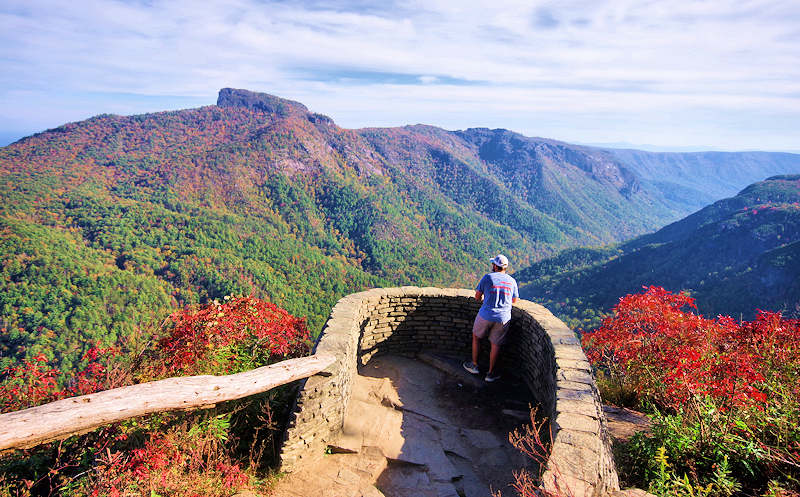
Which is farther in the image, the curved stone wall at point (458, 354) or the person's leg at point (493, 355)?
the person's leg at point (493, 355)

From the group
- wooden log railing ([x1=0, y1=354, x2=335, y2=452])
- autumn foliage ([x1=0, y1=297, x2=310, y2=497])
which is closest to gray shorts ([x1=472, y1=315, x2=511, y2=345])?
wooden log railing ([x1=0, y1=354, x2=335, y2=452])

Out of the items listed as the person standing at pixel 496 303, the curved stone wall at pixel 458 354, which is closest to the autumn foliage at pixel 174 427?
the curved stone wall at pixel 458 354

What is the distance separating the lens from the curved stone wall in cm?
363

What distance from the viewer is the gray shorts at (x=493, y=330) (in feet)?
20.6

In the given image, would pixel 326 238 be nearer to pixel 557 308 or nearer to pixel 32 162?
pixel 557 308

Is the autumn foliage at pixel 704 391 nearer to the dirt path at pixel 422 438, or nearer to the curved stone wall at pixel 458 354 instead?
the curved stone wall at pixel 458 354

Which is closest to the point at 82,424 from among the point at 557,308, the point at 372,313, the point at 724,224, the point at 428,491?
the point at 428,491

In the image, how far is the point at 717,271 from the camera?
7794 cm

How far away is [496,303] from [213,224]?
97792mm

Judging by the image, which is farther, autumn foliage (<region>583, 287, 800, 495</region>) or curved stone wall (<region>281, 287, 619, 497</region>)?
curved stone wall (<region>281, 287, 619, 497</region>)

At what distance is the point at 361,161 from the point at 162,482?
18419 cm

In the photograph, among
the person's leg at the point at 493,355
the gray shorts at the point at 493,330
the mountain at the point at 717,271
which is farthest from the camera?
the mountain at the point at 717,271

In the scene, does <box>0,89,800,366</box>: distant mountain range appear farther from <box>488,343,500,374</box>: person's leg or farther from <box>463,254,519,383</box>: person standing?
<box>488,343,500,374</box>: person's leg

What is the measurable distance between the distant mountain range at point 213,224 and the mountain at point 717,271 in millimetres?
Result: 33797
